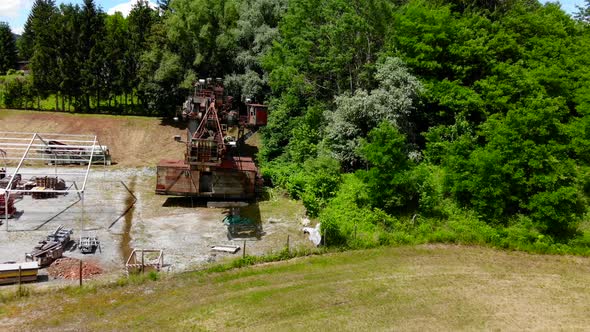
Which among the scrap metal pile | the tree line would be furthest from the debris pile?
the tree line

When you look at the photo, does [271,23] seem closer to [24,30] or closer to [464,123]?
→ [464,123]

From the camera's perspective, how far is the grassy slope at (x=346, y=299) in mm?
15852

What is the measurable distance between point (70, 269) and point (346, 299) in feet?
36.0

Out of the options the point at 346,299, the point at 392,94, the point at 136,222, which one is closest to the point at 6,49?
the point at 136,222

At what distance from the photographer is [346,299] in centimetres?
1762

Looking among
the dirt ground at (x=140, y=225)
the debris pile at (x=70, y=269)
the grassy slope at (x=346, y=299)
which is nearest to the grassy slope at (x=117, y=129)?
the dirt ground at (x=140, y=225)

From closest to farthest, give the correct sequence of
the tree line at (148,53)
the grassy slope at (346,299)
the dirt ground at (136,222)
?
the grassy slope at (346,299)
the dirt ground at (136,222)
the tree line at (148,53)

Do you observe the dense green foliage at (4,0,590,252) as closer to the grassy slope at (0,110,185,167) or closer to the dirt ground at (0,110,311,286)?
the dirt ground at (0,110,311,286)

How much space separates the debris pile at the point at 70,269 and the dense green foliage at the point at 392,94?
402 inches

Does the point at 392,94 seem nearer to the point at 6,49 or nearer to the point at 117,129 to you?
the point at 117,129

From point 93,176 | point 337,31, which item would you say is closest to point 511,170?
point 337,31

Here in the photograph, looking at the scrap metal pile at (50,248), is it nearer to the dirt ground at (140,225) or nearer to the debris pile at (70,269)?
the debris pile at (70,269)

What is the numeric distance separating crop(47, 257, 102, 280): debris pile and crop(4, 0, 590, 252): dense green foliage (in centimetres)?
1021

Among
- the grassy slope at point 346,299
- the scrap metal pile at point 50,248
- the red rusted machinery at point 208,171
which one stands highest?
the red rusted machinery at point 208,171
